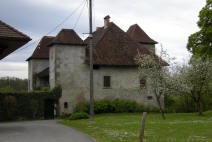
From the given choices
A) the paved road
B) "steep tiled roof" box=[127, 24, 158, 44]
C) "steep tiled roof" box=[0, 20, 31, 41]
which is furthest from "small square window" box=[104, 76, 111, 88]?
"steep tiled roof" box=[0, 20, 31, 41]

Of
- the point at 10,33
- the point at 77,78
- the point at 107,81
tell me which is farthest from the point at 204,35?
the point at 10,33

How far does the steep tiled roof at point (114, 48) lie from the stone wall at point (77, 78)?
3.06 feet

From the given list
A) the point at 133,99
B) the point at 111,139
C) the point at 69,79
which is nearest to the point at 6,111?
the point at 69,79

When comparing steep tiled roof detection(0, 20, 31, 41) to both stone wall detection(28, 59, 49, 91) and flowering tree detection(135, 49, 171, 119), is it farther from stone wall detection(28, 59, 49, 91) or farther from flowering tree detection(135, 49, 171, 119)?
stone wall detection(28, 59, 49, 91)

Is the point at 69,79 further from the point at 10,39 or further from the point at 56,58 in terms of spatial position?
the point at 10,39

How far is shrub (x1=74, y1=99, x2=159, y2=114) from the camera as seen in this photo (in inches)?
1342

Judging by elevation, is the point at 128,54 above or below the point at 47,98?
above

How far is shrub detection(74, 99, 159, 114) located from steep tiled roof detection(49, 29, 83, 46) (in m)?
6.43

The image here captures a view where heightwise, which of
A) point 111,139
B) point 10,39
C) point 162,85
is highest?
point 10,39

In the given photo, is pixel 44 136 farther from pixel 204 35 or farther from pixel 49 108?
pixel 204 35

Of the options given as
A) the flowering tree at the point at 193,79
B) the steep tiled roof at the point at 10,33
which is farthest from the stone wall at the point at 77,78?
the steep tiled roof at the point at 10,33

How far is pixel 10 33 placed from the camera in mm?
17297

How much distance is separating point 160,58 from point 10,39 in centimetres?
1477

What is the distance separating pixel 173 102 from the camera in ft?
139
